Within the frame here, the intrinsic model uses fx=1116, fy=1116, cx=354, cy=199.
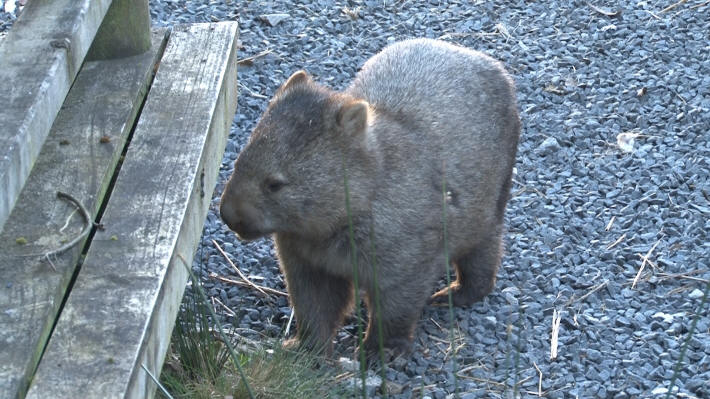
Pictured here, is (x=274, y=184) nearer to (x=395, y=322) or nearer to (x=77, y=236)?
(x=395, y=322)

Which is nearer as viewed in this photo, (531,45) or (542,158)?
(542,158)

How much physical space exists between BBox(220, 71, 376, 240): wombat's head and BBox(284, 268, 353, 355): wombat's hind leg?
0.31 metres

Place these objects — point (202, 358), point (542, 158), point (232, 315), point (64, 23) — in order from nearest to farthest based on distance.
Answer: point (64, 23), point (202, 358), point (232, 315), point (542, 158)

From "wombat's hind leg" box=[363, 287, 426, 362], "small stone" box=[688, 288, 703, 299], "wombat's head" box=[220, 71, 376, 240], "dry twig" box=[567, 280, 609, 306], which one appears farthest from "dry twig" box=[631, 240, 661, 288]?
"wombat's head" box=[220, 71, 376, 240]

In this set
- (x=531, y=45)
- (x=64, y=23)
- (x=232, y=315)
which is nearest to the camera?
(x=64, y=23)

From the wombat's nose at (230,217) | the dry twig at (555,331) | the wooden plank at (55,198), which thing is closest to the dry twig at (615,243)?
the dry twig at (555,331)

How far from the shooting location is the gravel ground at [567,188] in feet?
14.3

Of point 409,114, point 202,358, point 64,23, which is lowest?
point 202,358

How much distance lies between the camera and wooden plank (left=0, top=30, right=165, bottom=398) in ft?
9.20

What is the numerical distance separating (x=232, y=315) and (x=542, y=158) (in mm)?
2135

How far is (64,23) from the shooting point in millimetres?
3393

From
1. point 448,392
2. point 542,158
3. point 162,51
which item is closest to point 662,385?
point 448,392

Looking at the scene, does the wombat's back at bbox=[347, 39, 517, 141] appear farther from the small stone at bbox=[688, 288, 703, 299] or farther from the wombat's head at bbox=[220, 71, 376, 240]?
the small stone at bbox=[688, 288, 703, 299]

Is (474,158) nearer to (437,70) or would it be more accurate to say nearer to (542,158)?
(437,70)
